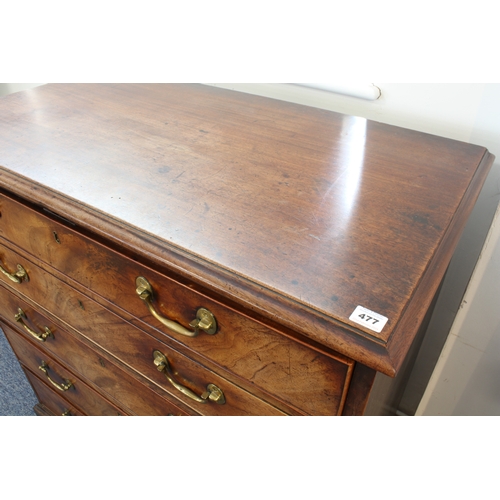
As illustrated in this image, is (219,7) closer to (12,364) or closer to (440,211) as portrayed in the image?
(440,211)

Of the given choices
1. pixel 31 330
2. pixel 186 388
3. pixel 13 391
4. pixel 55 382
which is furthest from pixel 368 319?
pixel 13 391

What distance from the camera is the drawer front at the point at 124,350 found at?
1.96 feet

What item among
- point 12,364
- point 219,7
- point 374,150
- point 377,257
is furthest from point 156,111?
point 12,364

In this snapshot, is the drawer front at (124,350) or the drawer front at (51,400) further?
the drawer front at (51,400)

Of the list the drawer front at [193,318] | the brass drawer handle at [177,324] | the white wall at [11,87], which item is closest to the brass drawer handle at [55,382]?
the drawer front at [193,318]

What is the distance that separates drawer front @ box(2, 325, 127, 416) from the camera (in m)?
0.94

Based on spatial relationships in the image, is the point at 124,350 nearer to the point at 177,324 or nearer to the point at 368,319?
the point at 177,324

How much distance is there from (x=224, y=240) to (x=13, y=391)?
1214mm

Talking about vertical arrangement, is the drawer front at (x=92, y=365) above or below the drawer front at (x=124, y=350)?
below

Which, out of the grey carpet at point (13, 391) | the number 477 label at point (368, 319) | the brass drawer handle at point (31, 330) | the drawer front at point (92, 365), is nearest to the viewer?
the number 477 label at point (368, 319)

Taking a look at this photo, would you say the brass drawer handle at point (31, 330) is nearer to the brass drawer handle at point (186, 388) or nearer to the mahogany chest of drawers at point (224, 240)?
the mahogany chest of drawers at point (224, 240)

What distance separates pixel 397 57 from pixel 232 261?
20.6 inches

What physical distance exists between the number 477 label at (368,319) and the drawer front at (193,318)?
5 cm

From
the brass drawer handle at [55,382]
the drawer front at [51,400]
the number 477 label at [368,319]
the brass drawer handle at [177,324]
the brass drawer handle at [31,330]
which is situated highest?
the number 477 label at [368,319]
